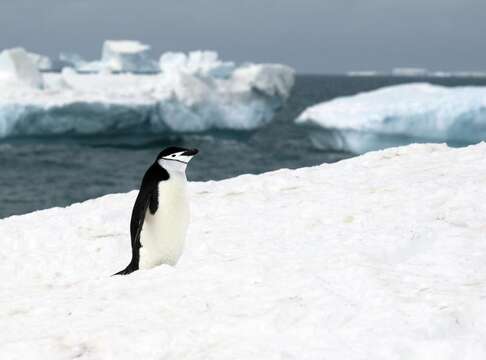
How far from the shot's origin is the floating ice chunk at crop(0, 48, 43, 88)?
3344cm

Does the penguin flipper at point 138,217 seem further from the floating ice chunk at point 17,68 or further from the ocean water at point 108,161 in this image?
the floating ice chunk at point 17,68

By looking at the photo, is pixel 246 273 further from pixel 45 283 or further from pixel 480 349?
pixel 45 283

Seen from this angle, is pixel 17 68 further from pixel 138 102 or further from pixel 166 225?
pixel 166 225

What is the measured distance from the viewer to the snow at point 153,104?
31000mm

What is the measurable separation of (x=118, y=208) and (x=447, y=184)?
140 inches

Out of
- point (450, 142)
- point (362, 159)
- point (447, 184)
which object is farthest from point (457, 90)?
point (447, 184)

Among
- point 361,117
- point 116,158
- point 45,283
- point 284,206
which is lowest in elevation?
point 116,158

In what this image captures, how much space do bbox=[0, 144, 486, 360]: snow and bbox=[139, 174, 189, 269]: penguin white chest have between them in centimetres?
27

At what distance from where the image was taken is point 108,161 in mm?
30203

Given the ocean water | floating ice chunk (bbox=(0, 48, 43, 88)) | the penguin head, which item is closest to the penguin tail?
the penguin head

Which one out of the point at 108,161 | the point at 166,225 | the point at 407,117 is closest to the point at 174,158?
A: the point at 166,225

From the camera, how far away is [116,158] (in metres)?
31.2

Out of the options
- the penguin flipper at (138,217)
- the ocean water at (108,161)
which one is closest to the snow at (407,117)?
the ocean water at (108,161)

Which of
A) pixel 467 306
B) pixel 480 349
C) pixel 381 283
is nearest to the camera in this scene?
pixel 480 349
